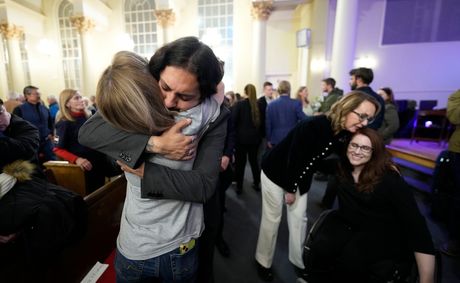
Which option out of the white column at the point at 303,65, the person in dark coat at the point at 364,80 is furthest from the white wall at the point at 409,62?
the person in dark coat at the point at 364,80

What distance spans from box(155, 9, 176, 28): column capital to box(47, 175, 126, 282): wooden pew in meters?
9.98

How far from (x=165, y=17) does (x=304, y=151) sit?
10488 millimetres

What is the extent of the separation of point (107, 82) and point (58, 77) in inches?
573

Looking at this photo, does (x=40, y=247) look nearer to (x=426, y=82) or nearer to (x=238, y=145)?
(x=238, y=145)

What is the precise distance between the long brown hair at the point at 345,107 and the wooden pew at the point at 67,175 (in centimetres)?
230

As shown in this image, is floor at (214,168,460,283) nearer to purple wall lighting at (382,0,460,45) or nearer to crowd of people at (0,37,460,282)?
crowd of people at (0,37,460,282)

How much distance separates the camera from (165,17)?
10.0m

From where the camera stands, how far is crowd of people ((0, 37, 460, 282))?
2.31 ft

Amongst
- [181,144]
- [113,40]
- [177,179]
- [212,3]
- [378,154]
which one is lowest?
[378,154]

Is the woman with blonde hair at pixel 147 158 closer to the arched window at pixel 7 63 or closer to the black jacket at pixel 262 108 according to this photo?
the black jacket at pixel 262 108

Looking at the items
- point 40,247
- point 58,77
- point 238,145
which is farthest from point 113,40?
point 40,247

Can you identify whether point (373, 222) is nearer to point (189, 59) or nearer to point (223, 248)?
point (223, 248)

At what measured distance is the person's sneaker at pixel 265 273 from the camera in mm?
2016

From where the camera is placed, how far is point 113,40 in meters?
11.7
